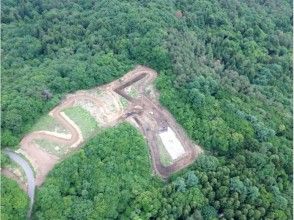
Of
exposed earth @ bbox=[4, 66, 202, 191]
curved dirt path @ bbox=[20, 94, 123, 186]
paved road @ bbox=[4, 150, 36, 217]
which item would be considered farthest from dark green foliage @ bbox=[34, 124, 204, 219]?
exposed earth @ bbox=[4, 66, 202, 191]

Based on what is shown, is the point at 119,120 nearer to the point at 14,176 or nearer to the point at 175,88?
the point at 175,88

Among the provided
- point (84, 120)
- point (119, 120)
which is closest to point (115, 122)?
point (119, 120)

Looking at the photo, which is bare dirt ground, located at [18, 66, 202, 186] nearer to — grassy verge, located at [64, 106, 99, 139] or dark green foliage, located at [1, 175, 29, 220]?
grassy verge, located at [64, 106, 99, 139]

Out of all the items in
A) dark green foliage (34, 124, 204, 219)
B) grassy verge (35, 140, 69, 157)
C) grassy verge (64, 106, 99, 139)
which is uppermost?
grassy verge (64, 106, 99, 139)

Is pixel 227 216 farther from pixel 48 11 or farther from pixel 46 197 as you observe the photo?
pixel 48 11

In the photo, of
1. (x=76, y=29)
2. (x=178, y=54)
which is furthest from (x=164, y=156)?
(x=76, y=29)

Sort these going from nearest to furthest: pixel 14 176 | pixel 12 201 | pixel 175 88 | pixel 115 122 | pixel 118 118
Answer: pixel 12 201 < pixel 14 176 < pixel 115 122 < pixel 118 118 < pixel 175 88
